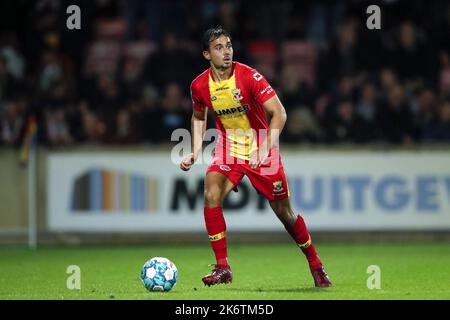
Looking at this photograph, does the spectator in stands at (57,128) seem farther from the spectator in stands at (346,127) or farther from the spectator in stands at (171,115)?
the spectator in stands at (346,127)

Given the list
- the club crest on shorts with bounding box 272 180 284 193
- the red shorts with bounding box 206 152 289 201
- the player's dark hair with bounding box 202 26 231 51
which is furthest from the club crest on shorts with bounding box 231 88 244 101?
the club crest on shorts with bounding box 272 180 284 193

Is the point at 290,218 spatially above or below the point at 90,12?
below

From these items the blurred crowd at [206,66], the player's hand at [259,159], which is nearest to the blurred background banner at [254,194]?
the blurred crowd at [206,66]

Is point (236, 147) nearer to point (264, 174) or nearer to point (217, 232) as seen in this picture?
point (264, 174)

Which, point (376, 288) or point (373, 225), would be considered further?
point (373, 225)

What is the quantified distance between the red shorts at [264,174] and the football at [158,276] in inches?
40.2

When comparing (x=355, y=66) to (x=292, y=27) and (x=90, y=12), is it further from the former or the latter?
(x=90, y=12)

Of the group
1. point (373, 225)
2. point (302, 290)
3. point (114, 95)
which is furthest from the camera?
point (114, 95)

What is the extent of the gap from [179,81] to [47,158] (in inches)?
97.4

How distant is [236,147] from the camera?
→ 9.66 meters

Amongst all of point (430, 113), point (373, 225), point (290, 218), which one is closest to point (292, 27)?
point (430, 113)

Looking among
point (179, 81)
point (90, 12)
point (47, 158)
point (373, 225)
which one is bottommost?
point (373, 225)

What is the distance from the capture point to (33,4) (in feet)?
62.1

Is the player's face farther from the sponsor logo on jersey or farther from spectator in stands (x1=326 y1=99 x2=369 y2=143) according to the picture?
spectator in stands (x1=326 y1=99 x2=369 y2=143)
